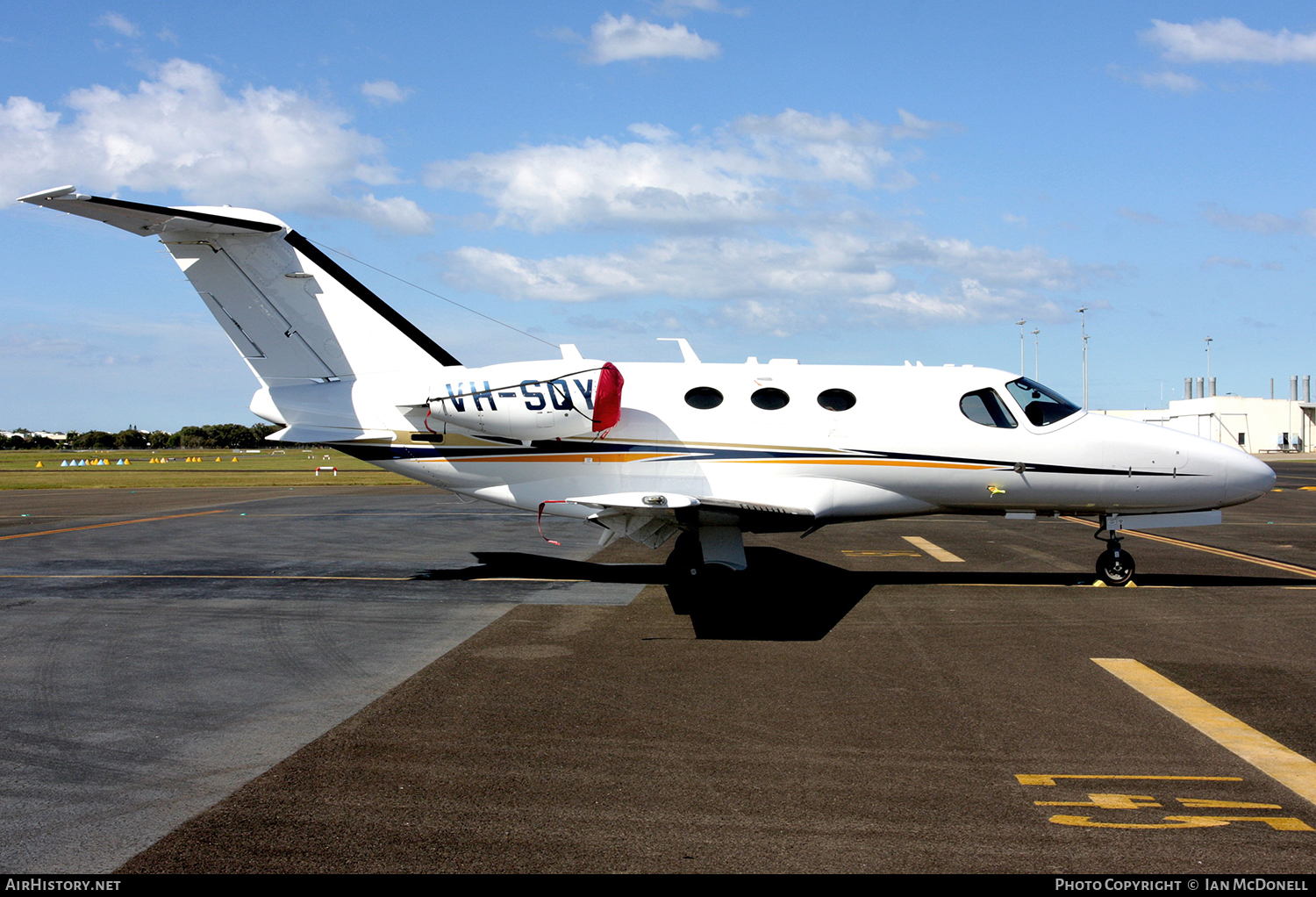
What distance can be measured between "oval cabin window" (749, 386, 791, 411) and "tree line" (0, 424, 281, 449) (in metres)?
129

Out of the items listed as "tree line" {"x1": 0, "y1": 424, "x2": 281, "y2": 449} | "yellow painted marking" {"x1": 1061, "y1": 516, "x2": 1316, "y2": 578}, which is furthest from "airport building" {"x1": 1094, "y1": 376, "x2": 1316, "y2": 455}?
"tree line" {"x1": 0, "y1": 424, "x2": 281, "y2": 449}

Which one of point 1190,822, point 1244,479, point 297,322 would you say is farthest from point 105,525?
point 1244,479

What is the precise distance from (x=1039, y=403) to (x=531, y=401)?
7.10 meters

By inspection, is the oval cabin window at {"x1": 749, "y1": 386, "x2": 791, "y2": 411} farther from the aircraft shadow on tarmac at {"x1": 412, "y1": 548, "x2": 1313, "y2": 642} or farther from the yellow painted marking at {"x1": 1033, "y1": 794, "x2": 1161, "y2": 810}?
the yellow painted marking at {"x1": 1033, "y1": 794, "x2": 1161, "y2": 810}

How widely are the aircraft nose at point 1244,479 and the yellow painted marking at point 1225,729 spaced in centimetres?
553

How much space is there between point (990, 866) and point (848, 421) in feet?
26.7

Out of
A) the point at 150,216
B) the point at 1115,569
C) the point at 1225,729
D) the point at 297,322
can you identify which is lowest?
the point at 1225,729

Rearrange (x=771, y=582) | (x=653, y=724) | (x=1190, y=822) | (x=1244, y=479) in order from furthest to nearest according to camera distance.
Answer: (x=771, y=582)
(x=1244, y=479)
(x=653, y=724)
(x=1190, y=822)

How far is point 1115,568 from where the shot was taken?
40.1 feet

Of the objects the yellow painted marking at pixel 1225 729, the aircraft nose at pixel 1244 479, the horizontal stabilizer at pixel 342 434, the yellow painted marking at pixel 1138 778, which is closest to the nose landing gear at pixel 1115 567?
the aircraft nose at pixel 1244 479

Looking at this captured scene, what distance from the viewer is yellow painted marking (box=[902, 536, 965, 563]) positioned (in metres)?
14.9

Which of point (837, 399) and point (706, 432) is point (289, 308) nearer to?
point (706, 432)

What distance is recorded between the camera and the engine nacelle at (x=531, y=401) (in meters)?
11.2

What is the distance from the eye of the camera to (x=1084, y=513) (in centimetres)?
1237
